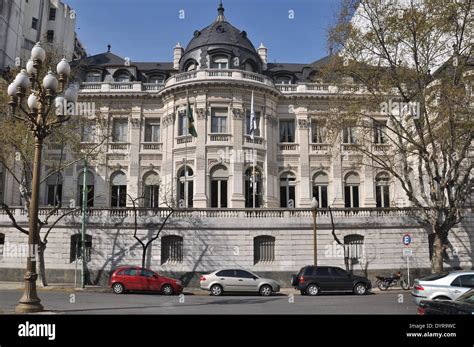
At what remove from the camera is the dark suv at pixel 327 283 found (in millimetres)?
23922

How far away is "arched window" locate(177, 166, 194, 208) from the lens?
119ft

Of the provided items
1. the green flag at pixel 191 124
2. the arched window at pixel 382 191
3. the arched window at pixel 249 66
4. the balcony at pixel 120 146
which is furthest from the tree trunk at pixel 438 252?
the balcony at pixel 120 146

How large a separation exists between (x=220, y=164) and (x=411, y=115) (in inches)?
627

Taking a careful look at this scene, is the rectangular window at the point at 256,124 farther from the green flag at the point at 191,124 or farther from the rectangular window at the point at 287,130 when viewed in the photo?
the green flag at the point at 191,124

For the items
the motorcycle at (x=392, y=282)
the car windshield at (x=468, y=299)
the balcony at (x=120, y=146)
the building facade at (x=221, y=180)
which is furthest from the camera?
the balcony at (x=120, y=146)

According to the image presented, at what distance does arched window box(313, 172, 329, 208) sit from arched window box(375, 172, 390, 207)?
14.2 feet

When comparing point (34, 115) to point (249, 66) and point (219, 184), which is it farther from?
point (249, 66)

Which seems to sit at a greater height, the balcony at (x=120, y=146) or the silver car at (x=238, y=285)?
the balcony at (x=120, y=146)

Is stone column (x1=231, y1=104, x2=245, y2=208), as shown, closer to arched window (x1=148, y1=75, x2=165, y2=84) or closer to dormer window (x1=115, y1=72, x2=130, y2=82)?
arched window (x1=148, y1=75, x2=165, y2=84)

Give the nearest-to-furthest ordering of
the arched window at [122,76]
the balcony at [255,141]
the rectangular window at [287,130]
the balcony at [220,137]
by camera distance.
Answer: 1. the balcony at [220,137]
2. the balcony at [255,141]
3. the rectangular window at [287,130]
4. the arched window at [122,76]

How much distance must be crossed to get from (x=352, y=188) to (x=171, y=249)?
17.8 meters
